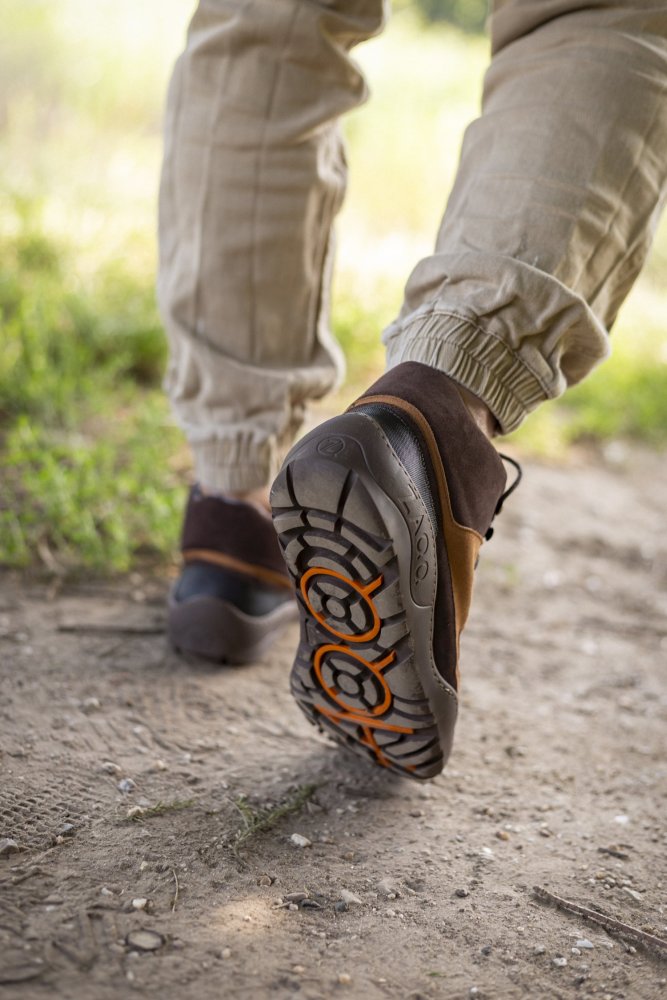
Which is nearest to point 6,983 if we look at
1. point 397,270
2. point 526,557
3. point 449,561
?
point 449,561

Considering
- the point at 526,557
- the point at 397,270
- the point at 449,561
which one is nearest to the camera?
the point at 449,561

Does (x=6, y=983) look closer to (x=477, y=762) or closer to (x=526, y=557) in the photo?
(x=477, y=762)

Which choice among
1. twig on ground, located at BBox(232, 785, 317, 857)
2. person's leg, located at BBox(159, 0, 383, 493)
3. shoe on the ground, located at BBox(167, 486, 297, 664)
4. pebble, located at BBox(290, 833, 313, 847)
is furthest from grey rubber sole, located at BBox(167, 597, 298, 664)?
pebble, located at BBox(290, 833, 313, 847)

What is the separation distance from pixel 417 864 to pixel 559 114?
0.87 m

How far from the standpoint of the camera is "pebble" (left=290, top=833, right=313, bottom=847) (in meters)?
1.14

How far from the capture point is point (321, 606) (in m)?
1.08

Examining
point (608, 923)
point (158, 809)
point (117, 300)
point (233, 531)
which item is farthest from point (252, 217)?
point (117, 300)

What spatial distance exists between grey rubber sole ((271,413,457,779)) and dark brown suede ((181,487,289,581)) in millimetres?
390

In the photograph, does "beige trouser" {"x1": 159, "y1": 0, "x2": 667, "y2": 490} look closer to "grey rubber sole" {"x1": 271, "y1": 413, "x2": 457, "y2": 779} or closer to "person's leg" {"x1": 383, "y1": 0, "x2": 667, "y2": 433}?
"person's leg" {"x1": 383, "y1": 0, "x2": 667, "y2": 433}

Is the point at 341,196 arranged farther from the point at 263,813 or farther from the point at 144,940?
the point at 144,940

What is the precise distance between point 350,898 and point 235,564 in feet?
2.03

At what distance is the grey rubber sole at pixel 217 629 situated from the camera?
60.2 inches

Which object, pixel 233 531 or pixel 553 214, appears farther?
pixel 233 531

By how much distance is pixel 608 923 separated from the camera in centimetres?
105
